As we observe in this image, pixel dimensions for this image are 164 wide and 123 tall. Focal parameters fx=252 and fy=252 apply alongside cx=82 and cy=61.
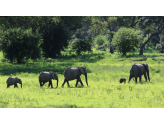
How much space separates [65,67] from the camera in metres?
29.4

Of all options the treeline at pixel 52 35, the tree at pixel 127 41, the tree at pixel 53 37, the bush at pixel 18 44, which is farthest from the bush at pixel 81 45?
the bush at pixel 18 44

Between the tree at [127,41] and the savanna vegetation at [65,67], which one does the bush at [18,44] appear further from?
the tree at [127,41]

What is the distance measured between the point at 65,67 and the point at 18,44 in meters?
7.59

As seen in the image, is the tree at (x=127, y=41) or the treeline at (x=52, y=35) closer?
the treeline at (x=52, y=35)

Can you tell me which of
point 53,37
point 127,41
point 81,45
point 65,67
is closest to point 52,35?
point 53,37

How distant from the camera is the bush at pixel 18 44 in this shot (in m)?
32.4

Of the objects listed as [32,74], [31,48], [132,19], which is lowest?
[32,74]

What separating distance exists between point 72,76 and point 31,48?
17770 mm

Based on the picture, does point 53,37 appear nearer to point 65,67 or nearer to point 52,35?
point 52,35

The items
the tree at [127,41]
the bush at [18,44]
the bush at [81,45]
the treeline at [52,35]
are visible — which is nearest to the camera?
the bush at [18,44]

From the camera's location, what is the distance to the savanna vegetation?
456 inches

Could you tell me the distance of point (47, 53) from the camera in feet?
151
